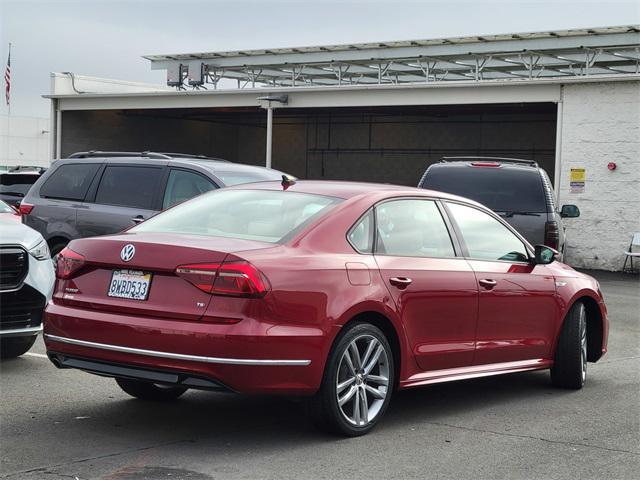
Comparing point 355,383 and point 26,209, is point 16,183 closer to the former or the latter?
point 26,209

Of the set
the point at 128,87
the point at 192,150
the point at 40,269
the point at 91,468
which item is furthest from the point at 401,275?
the point at 192,150

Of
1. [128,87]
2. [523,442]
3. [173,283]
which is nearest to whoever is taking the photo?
[173,283]

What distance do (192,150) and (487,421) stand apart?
34288 mm

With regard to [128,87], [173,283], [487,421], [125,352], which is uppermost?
[128,87]

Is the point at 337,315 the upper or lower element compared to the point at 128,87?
lower

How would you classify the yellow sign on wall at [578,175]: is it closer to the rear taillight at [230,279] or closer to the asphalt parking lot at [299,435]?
the asphalt parking lot at [299,435]

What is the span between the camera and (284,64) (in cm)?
3125

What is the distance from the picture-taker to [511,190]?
13.3 m

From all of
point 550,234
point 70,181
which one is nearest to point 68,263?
point 70,181

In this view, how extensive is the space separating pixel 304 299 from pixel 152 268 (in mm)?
860

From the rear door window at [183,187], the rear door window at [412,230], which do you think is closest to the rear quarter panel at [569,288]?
the rear door window at [412,230]

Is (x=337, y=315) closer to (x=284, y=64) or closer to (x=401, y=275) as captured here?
(x=401, y=275)

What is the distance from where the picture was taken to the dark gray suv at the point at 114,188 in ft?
37.6

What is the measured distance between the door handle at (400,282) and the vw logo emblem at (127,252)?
5.07 ft
